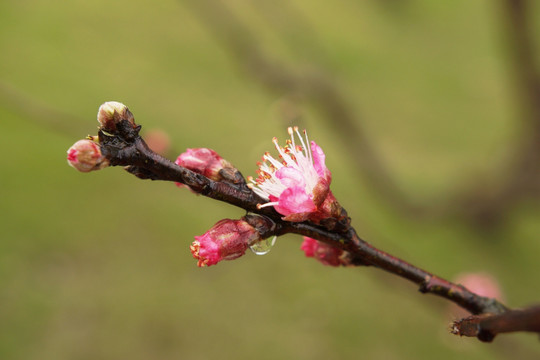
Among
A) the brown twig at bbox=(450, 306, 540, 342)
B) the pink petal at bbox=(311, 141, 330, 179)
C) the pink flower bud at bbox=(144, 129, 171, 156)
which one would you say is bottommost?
the brown twig at bbox=(450, 306, 540, 342)

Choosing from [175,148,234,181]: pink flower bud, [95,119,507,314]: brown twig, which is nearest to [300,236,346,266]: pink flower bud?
[95,119,507,314]: brown twig

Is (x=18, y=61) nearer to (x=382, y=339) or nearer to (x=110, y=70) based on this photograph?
(x=110, y=70)

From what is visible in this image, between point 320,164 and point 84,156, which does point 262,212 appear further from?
point 84,156

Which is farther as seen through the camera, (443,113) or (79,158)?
(443,113)

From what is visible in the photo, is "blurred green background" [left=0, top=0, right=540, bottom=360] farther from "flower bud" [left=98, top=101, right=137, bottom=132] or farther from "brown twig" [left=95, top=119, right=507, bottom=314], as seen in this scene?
"flower bud" [left=98, top=101, right=137, bottom=132]

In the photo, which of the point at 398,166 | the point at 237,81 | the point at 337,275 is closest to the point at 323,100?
the point at 337,275

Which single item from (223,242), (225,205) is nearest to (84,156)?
(223,242)

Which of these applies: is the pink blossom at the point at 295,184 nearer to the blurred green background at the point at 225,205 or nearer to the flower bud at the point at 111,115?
the flower bud at the point at 111,115
